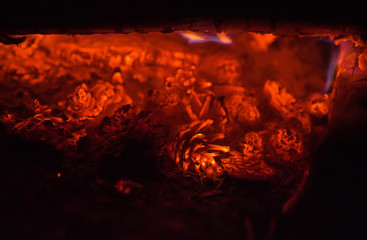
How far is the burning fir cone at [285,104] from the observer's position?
8.32ft

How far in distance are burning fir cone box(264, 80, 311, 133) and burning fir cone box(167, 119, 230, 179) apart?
0.69 m

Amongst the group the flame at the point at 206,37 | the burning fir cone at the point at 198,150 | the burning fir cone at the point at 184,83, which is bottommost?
the burning fir cone at the point at 198,150

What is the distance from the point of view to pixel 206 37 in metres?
3.05

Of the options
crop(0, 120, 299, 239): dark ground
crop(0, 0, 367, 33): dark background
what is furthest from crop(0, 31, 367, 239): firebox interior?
crop(0, 0, 367, 33): dark background

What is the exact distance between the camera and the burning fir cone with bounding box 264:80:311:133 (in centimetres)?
254

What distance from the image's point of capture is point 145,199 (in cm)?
192

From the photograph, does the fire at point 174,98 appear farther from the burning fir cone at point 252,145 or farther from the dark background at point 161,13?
the dark background at point 161,13

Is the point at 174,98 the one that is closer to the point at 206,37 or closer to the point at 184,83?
the point at 184,83

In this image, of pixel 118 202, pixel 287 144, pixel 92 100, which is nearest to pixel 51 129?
pixel 92 100

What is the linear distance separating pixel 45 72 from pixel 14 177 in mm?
1180

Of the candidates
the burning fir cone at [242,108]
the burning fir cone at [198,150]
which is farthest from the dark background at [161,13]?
the burning fir cone at [242,108]

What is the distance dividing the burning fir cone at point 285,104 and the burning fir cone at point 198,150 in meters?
0.69

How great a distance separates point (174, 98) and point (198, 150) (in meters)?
0.67

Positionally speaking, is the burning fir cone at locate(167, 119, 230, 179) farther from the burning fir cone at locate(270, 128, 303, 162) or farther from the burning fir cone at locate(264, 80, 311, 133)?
the burning fir cone at locate(264, 80, 311, 133)
